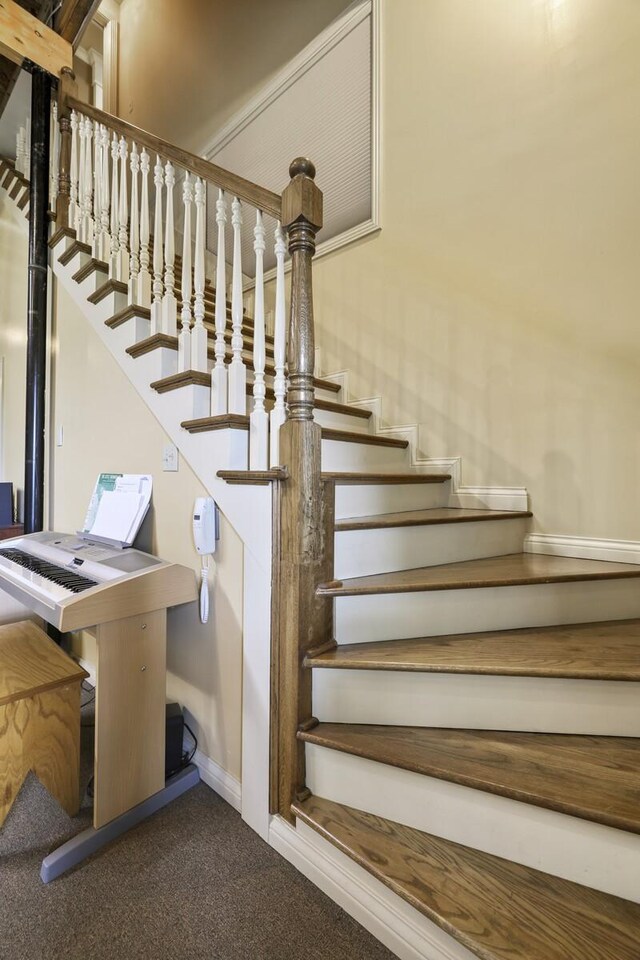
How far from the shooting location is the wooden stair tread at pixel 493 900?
867 millimetres

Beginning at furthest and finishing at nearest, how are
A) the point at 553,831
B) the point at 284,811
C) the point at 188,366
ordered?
the point at 188,366, the point at 284,811, the point at 553,831

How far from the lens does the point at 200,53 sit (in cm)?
365

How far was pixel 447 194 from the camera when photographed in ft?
7.77

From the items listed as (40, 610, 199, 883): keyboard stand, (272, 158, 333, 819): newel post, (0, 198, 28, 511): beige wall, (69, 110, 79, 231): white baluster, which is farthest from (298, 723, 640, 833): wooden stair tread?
(0, 198, 28, 511): beige wall

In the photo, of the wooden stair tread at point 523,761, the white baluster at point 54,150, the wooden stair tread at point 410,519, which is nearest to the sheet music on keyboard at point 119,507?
the wooden stair tread at point 410,519

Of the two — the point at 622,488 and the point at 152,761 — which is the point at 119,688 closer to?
the point at 152,761

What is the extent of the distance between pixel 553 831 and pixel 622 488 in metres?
1.35

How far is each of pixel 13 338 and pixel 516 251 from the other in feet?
12.3

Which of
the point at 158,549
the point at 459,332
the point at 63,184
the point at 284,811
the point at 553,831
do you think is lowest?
the point at 284,811

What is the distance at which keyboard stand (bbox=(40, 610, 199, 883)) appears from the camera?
1379mm

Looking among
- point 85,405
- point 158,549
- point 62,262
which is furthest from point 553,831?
point 62,262

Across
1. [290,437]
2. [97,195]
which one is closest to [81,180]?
[97,195]

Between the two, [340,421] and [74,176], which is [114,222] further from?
[340,421]

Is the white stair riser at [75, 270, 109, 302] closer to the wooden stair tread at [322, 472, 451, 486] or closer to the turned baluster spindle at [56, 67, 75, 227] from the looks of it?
the turned baluster spindle at [56, 67, 75, 227]
